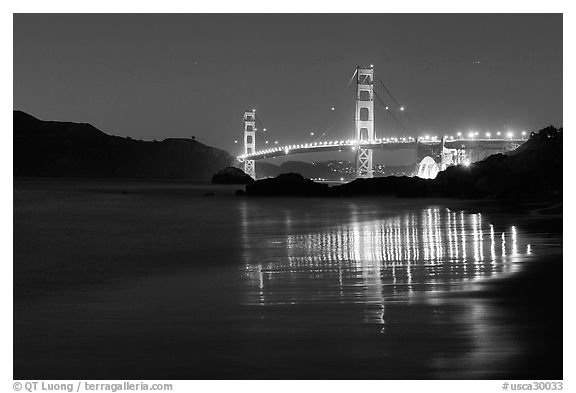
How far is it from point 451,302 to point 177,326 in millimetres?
1852

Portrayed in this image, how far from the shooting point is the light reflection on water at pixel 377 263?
530 centimetres

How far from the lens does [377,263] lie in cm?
724

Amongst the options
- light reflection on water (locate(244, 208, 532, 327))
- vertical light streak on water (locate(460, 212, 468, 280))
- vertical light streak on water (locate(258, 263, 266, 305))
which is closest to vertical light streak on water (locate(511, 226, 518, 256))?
light reflection on water (locate(244, 208, 532, 327))

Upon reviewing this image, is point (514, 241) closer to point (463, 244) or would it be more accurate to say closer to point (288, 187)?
point (463, 244)

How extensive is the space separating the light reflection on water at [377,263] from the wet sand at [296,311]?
2cm

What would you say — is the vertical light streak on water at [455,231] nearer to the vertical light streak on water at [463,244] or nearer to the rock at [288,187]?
the vertical light streak on water at [463,244]

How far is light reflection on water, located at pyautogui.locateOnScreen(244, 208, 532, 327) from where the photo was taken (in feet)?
17.4

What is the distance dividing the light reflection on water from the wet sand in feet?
0.08

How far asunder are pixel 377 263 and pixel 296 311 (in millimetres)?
2744

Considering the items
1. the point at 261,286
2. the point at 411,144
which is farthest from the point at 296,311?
the point at 411,144

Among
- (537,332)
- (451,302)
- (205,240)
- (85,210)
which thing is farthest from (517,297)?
(85,210)

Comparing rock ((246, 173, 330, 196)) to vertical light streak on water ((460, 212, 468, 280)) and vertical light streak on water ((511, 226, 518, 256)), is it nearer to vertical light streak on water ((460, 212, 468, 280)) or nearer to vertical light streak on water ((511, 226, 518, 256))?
vertical light streak on water ((460, 212, 468, 280))

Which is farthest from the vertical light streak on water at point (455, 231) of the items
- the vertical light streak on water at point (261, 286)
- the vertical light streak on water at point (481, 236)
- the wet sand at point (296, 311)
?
the vertical light streak on water at point (261, 286)

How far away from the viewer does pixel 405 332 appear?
13.1 ft
